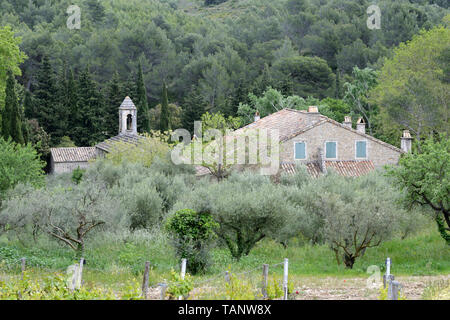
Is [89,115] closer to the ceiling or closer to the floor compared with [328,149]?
closer to the ceiling

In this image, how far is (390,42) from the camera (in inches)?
3415

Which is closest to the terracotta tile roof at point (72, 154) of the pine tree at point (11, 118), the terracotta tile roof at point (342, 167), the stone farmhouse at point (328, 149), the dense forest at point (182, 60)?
the dense forest at point (182, 60)

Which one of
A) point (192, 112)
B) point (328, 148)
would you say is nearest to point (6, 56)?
point (192, 112)

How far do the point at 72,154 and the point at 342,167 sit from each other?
25.4m

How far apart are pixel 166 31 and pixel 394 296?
311 feet

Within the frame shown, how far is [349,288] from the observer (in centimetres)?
1636

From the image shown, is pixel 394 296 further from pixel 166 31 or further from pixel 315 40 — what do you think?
pixel 166 31

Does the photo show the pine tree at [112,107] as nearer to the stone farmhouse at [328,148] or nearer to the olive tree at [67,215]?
the stone farmhouse at [328,148]

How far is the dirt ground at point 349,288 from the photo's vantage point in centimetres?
1491

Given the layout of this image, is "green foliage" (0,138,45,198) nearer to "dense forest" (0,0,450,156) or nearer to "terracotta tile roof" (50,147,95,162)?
"dense forest" (0,0,450,156)

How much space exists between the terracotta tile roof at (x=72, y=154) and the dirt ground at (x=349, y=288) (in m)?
39.1

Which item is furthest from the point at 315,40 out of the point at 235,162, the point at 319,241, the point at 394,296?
the point at 394,296

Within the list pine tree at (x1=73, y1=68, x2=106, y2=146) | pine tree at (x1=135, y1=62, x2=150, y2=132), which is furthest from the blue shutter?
pine tree at (x1=73, y1=68, x2=106, y2=146)

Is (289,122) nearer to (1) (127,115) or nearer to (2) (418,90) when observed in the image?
(2) (418,90)
